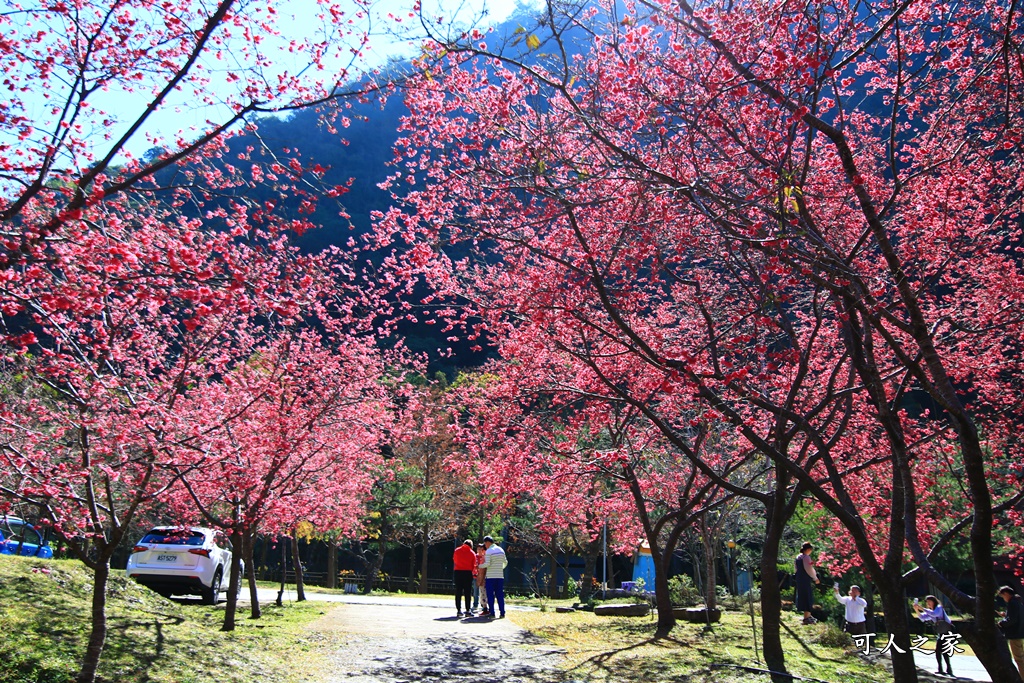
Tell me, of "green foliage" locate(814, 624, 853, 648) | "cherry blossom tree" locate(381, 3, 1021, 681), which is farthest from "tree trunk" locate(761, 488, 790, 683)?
"green foliage" locate(814, 624, 853, 648)

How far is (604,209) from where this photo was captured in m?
7.88

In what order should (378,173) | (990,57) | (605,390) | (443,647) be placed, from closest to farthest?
(990,57)
(443,647)
(605,390)
(378,173)

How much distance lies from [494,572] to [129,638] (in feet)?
22.2

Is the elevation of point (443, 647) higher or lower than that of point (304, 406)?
lower

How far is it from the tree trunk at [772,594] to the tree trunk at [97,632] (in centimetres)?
613

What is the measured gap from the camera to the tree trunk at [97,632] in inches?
227

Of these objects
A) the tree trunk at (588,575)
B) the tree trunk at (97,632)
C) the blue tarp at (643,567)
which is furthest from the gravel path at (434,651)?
the blue tarp at (643,567)

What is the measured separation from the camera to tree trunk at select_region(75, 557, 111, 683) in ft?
18.9

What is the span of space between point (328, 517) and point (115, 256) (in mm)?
12039

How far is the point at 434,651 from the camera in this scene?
9.24m

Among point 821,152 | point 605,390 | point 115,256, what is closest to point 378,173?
point 605,390

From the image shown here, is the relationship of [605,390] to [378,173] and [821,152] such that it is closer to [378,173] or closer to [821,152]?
[821,152]

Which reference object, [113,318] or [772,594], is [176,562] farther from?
[772,594]

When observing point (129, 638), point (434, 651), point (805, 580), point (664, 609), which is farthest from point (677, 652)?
point (129, 638)
